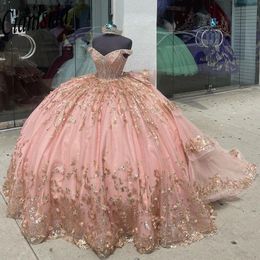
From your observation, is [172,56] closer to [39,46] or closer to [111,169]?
[39,46]

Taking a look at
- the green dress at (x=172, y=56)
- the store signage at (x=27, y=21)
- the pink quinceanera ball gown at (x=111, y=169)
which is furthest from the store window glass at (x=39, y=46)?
the pink quinceanera ball gown at (x=111, y=169)

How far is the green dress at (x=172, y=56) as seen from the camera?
326 inches

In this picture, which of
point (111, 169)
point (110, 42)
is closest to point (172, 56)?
point (110, 42)

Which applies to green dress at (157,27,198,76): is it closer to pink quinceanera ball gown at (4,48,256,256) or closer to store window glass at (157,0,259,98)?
store window glass at (157,0,259,98)

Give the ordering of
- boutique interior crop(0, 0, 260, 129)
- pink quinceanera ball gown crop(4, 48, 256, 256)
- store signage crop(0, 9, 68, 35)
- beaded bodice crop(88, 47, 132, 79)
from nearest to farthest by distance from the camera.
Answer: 1. pink quinceanera ball gown crop(4, 48, 256, 256)
2. beaded bodice crop(88, 47, 132, 79)
3. store signage crop(0, 9, 68, 35)
4. boutique interior crop(0, 0, 260, 129)

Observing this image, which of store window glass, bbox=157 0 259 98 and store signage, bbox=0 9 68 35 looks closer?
store signage, bbox=0 9 68 35

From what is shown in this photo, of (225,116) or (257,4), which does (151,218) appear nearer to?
(225,116)

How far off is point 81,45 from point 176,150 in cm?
438

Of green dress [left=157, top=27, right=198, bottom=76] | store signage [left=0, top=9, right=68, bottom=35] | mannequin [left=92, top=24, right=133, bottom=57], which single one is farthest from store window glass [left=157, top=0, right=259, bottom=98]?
mannequin [left=92, top=24, right=133, bottom=57]

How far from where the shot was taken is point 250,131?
21.6 ft

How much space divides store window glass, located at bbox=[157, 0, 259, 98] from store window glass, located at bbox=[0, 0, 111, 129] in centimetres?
137

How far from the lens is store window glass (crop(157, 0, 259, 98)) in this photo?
329 inches

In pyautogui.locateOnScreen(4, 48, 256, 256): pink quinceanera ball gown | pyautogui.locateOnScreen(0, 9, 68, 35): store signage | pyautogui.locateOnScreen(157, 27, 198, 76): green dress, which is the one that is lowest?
pyautogui.locateOnScreen(4, 48, 256, 256): pink quinceanera ball gown

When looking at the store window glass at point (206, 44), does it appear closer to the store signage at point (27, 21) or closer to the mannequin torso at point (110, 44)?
the store signage at point (27, 21)
